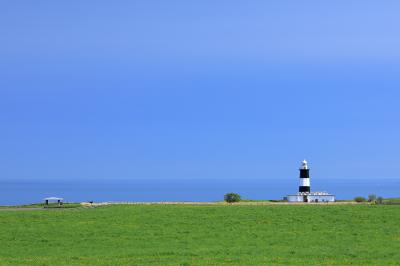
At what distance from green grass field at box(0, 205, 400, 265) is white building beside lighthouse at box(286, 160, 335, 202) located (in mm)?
25967

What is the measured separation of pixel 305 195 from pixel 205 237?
4669 centimetres

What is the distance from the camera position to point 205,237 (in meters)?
37.7

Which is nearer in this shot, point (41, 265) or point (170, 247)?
point (41, 265)

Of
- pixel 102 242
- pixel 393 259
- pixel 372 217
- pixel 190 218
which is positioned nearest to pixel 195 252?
pixel 102 242

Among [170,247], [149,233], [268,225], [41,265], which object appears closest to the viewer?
[41,265]

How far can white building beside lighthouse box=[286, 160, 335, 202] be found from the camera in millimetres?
80869

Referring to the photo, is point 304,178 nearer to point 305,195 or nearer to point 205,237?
point 305,195

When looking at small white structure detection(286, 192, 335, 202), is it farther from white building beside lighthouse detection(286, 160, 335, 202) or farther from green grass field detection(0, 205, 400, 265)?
green grass field detection(0, 205, 400, 265)

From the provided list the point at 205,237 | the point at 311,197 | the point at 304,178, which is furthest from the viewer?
the point at 304,178

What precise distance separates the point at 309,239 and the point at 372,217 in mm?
12464

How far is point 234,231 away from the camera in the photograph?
40.2 m

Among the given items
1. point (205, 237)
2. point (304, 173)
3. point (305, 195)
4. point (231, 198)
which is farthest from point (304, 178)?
point (205, 237)

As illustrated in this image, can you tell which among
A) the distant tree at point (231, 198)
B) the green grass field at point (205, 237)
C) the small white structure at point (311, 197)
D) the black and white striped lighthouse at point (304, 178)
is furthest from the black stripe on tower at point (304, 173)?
the green grass field at point (205, 237)

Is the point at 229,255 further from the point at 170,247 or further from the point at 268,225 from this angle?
the point at 268,225
